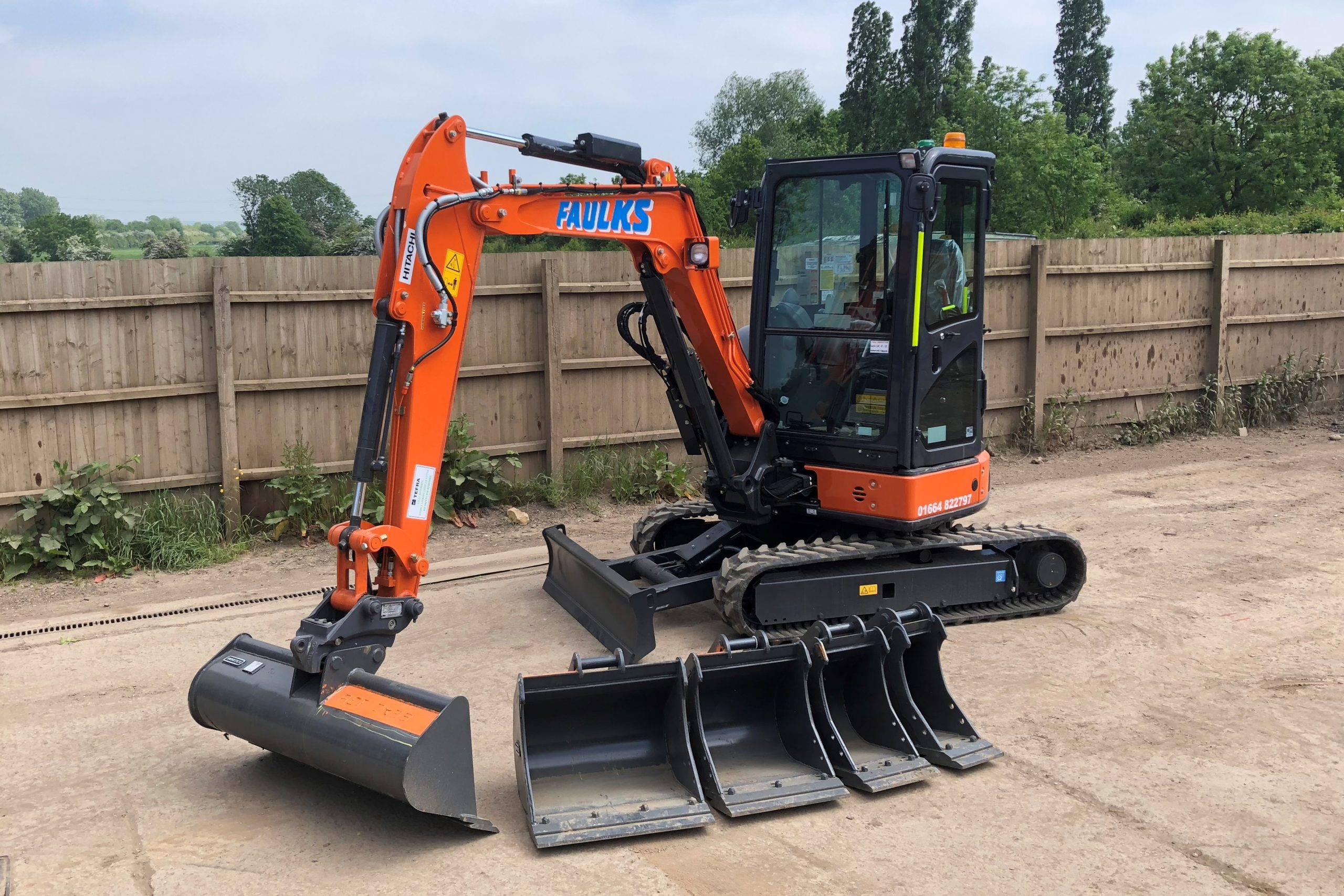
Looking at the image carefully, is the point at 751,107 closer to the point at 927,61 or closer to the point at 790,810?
the point at 927,61

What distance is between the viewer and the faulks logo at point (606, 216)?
5.72m

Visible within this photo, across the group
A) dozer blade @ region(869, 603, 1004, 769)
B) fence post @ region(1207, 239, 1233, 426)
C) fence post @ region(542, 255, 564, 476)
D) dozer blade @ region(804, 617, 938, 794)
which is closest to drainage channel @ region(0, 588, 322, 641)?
fence post @ region(542, 255, 564, 476)

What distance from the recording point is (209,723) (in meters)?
5.00

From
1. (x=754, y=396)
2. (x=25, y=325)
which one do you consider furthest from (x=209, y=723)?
(x=25, y=325)

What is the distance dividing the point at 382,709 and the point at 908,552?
12.2 feet

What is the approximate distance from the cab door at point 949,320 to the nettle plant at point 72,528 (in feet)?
18.4

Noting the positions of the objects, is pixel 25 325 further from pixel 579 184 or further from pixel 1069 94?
pixel 1069 94

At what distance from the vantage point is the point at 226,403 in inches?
342

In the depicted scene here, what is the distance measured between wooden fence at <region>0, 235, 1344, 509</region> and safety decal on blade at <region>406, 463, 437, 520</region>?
4215mm

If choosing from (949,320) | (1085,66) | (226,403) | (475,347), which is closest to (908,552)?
(949,320)

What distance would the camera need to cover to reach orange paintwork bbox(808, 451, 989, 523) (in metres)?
6.75

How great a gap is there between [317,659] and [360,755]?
48 cm

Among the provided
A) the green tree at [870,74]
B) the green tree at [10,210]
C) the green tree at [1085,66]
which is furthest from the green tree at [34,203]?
the green tree at [1085,66]

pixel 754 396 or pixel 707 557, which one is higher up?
pixel 754 396
